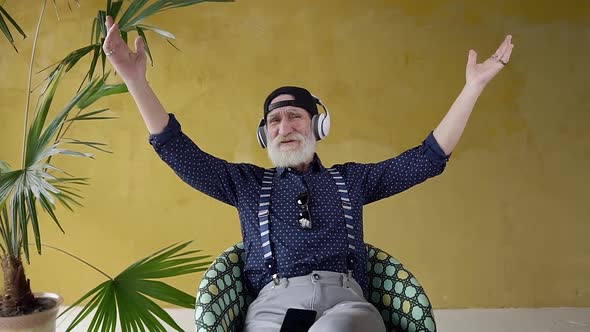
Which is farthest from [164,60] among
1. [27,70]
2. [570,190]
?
[570,190]

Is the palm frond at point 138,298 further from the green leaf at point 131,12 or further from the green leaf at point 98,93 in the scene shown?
the green leaf at point 131,12

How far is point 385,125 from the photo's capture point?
141 inches

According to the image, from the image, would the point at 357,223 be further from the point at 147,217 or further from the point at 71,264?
the point at 71,264

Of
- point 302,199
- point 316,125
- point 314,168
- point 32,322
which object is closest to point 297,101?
point 316,125

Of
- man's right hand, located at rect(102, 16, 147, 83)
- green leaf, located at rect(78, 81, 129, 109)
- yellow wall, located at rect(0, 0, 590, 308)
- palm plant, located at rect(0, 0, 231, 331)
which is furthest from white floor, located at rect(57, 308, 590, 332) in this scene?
man's right hand, located at rect(102, 16, 147, 83)

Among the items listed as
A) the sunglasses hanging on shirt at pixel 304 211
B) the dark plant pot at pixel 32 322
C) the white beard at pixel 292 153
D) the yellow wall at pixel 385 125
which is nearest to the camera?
the sunglasses hanging on shirt at pixel 304 211

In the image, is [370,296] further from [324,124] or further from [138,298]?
[138,298]

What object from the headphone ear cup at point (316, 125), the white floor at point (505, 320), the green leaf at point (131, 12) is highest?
the green leaf at point (131, 12)

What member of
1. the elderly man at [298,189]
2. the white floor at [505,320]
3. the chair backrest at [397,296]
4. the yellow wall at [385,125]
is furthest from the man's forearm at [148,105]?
the white floor at [505,320]

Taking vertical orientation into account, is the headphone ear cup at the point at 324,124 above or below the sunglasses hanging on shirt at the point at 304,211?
above

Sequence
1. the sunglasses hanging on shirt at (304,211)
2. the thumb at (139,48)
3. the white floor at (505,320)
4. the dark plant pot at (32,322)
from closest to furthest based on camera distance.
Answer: the thumb at (139,48), the sunglasses hanging on shirt at (304,211), the dark plant pot at (32,322), the white floor at (505,320)

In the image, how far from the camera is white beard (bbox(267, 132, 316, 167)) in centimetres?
221

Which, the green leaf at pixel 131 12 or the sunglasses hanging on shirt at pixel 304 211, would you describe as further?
the green leaf at pixel 131 12

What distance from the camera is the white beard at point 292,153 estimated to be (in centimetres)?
221
